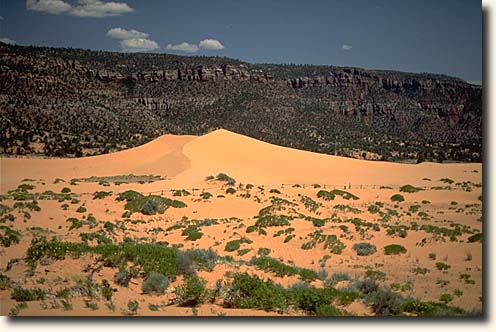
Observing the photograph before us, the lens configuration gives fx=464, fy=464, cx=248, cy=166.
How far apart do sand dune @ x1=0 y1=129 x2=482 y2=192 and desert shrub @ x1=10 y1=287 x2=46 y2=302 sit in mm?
20788

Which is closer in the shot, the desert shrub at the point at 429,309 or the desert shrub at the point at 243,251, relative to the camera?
the desert shrub at the point at 429,309

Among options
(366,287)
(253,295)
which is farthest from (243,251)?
(253,295)

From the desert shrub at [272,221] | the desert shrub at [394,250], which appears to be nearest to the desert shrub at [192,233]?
the desert shrub at [272,221]

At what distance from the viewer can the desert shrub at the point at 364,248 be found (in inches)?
482

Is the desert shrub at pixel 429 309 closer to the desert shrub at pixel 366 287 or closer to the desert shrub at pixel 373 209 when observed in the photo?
the desert shrub at pixel 366 287

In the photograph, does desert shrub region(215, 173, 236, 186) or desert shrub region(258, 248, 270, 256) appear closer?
desert shrub region(258, 248, 270, 256)

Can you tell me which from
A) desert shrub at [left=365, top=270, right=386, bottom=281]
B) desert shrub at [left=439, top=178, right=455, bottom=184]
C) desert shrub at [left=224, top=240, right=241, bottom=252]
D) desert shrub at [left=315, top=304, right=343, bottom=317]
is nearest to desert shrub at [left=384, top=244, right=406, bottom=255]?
desert shrub at [left=365, top=270, right=386, bottom=281]

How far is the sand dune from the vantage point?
3075 cm

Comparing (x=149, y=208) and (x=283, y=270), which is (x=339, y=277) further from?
(x=149, y=208)

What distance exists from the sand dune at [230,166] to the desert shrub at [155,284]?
19911mm

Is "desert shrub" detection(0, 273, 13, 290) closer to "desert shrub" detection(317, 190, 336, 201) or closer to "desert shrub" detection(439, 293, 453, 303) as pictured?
"desert shrub" detection(439, 293, 453, 303)

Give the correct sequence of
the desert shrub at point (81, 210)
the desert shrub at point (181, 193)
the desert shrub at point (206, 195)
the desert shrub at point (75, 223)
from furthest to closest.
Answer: the desert shrub at point (181, 193) < the desert shrub at point (206, 195) < the desert shrub at point (81, 210) < the desert shrub at point (75, 223)

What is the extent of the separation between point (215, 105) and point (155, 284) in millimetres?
68240

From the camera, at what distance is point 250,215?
61.5 feet
